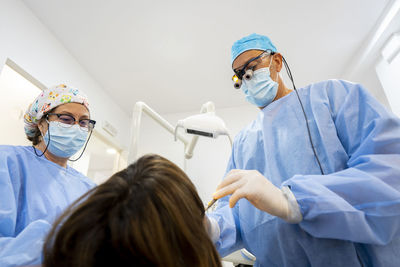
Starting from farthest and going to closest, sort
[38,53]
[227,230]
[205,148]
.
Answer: [205,148]
[38,53]
[227,230]

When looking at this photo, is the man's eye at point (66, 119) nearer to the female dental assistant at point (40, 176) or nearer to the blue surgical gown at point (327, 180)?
the female dental assistant at point (40, 176)

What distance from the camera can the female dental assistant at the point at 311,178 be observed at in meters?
0.59

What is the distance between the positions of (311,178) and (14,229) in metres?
0.99

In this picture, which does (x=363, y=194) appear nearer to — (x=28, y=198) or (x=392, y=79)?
(x=28, y=198)

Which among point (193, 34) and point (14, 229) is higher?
point (193, 34)

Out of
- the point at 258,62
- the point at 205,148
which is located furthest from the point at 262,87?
the point at 205,148

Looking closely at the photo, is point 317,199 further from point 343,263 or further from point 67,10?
point 67,10

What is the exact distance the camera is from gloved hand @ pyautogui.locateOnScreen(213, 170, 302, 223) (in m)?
0.62

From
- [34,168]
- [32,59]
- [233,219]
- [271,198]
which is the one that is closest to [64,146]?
[34,168]

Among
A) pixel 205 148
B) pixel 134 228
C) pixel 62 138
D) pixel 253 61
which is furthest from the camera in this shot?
pixel 205 148

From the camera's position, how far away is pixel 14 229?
0.89 m

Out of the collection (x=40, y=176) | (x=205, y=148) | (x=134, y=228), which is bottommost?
(x=205, y=148)

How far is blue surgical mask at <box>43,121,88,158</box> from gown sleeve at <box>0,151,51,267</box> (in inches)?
8.1

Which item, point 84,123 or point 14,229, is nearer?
point 14,229
